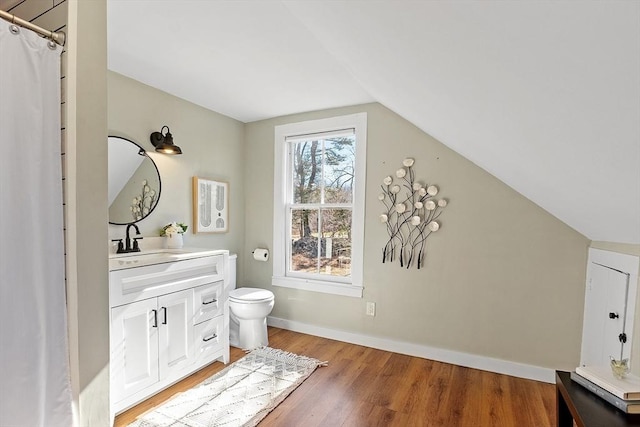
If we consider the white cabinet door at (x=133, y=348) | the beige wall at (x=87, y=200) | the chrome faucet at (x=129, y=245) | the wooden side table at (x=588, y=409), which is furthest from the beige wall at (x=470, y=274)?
the beige wall at (x=87, y=200)

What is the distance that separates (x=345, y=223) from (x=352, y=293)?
0.68m

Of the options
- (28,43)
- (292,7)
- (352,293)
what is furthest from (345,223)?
(28,43)

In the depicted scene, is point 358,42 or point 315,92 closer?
point 358,42

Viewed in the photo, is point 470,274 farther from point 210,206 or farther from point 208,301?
point 210,206

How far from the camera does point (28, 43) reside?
3.45ft

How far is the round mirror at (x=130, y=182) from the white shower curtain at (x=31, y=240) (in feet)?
4.13

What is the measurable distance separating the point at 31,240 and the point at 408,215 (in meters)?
2.42

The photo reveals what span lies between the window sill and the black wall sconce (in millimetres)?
1616

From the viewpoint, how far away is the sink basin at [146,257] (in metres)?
1.80

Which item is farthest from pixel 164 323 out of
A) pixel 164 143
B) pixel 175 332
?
pixel 164 143

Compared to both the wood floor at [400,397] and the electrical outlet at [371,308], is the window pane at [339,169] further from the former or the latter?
the wood floor at [400,397]

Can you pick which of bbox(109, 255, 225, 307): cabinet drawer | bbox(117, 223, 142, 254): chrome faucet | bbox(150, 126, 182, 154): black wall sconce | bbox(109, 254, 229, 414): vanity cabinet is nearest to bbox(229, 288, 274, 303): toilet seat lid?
bbox(109, 254, 229, 414): vanity cabinet

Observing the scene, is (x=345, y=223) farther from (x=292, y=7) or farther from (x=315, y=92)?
(x=292, y=7)

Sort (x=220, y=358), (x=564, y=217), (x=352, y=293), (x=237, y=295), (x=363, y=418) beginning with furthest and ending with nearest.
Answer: (x=352, y=293), (x=237, y=295), (x=220, y=358), (x=564, y=217), (x=363, y=418)
